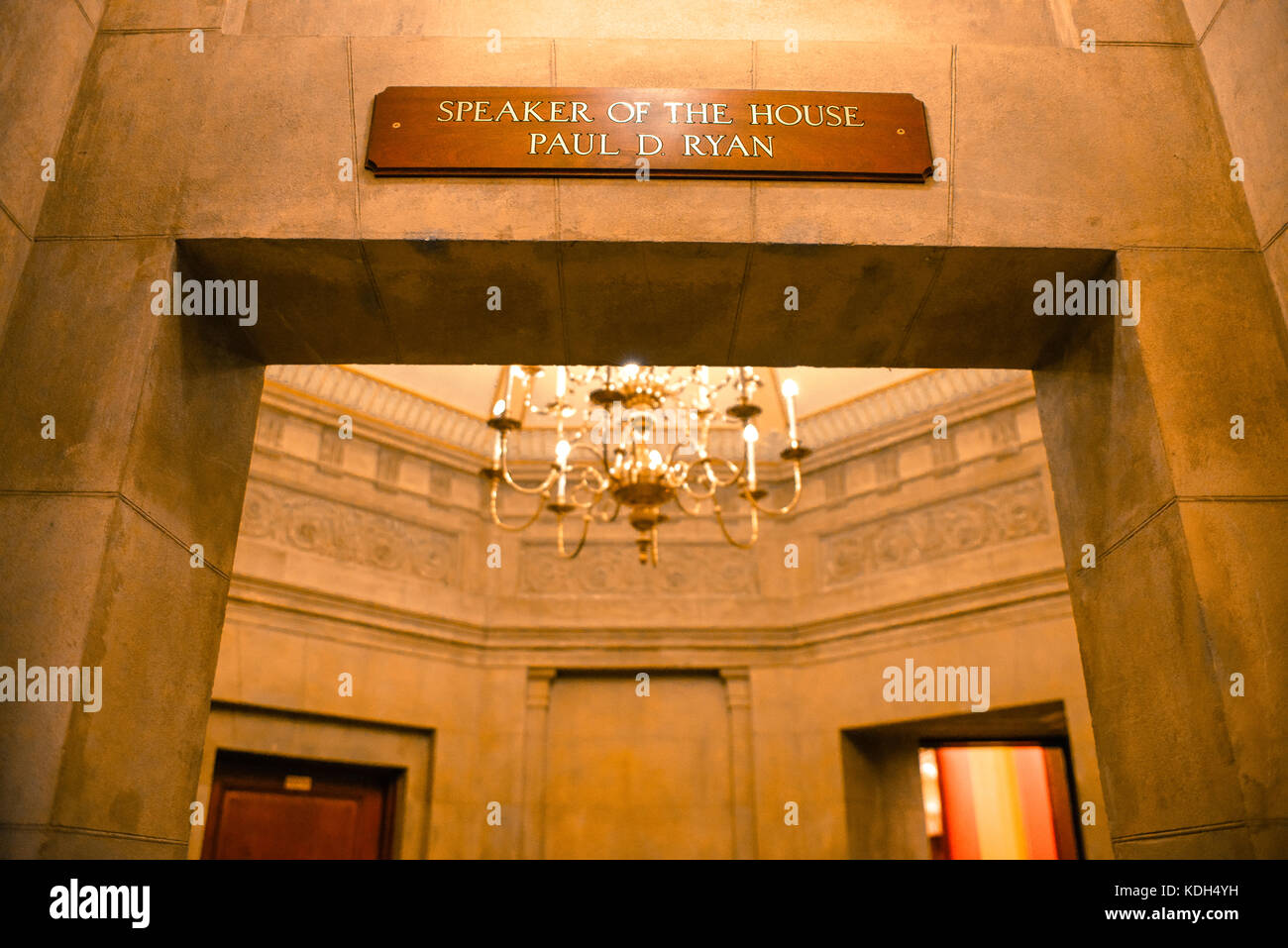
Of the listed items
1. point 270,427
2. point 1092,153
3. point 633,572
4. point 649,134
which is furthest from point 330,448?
point 1092,153

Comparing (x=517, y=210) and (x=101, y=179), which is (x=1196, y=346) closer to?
(x=517, y=210)

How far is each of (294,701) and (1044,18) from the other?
5175mm

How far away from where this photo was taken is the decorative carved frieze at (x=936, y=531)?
5.88m

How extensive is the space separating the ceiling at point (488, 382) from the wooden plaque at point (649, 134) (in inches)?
176

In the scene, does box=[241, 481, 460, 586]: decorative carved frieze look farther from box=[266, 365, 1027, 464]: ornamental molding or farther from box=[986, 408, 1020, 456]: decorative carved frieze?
box=[986, 408, 1020, 456]: decorative carved frieze

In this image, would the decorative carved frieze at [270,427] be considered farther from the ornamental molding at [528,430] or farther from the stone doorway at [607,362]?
the stone doorway at [607,362]

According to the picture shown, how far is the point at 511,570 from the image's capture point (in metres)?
6.89

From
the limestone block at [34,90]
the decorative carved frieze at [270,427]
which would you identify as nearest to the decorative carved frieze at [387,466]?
the decorative carved frieze at [270,427]

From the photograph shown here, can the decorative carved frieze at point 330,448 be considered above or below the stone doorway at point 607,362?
above

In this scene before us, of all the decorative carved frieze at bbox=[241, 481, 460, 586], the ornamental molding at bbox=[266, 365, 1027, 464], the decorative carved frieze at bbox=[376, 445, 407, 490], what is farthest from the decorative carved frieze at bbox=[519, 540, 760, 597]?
the decorative carved frieze at bbox=[376, 445, 407, 490]

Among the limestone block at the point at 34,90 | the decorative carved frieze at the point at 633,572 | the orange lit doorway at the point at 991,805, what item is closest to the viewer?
the limestone block at the point at 34,90

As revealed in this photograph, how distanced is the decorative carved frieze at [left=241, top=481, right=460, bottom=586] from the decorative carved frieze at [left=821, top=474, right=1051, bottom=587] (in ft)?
9.08

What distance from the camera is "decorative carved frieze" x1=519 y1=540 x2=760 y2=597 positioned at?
6832 mm
